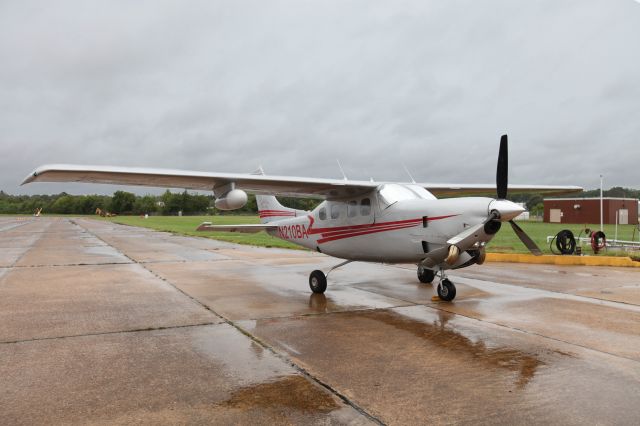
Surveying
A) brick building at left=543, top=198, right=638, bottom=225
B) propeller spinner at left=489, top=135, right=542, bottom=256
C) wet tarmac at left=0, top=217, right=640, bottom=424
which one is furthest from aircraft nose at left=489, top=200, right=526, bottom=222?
brick building at left=543, top=198, right=638, bottom=225

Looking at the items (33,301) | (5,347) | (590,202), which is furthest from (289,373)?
(590,202)

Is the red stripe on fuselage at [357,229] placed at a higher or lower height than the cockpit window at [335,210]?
lower

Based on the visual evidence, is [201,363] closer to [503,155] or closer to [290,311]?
[290,311]

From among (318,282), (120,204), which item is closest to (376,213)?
(318,282)

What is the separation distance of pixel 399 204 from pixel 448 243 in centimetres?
153

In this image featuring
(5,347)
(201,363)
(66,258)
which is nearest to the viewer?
(201,363)

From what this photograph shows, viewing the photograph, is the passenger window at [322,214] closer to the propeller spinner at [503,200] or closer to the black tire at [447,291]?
the black tire at [447,291]

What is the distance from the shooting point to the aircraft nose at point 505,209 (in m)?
7.11

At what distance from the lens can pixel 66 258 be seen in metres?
17.0

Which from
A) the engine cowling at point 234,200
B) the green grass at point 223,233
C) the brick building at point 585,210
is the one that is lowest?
the green grass at point 223,233

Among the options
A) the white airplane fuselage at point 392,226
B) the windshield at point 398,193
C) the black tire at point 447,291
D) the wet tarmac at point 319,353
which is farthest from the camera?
the windshield at point 398,193

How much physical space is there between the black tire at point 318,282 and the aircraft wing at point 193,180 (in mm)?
1744

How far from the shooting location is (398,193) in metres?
9.02

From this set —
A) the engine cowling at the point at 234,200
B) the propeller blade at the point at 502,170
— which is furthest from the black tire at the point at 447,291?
the engine cowling at the point at 234,200
